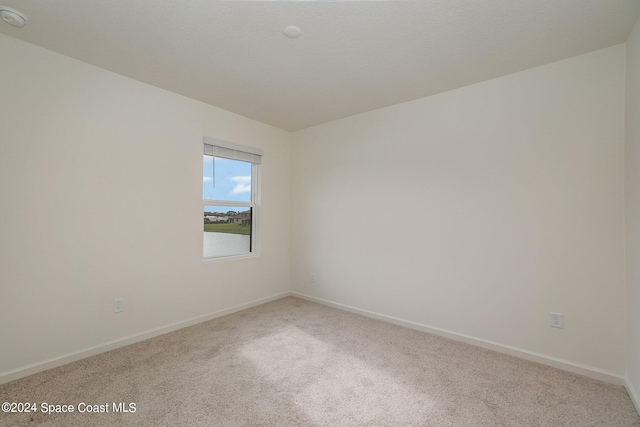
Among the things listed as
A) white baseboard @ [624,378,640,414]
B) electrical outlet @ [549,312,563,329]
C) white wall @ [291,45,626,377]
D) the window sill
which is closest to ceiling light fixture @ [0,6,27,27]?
the window sill

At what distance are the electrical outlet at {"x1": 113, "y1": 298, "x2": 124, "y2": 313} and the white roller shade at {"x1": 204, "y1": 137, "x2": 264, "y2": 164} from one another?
1695 millimetres

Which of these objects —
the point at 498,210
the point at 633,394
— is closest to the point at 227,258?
the point at 498,210

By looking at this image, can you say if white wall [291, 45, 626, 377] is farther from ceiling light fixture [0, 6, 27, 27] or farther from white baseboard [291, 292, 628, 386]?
ceiling light fixture [0, 6, 27, 27]

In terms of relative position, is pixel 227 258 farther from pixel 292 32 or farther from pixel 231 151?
pixel 292 32

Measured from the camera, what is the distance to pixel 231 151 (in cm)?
353

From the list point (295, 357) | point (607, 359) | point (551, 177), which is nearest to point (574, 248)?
point (551, 177)

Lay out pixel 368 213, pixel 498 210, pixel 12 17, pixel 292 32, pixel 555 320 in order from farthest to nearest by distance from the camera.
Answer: pixel 368 213 < pixel 498 210 < pixel 555 320 < pixel 292 32 < pixel 12 17

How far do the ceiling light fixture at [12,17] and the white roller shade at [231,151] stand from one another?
61.7 inches

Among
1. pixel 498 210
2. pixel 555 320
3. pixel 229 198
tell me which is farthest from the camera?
pixel 229 198

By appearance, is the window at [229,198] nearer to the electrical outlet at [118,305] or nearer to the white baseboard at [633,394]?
the electrical outlet at [118,305]

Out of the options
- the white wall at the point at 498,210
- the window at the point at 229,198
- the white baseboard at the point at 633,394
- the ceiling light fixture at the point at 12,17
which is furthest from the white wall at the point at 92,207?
the white baseboard at the point at 633,394

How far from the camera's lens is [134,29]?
6.44ft

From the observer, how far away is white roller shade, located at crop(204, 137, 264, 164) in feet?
10.9

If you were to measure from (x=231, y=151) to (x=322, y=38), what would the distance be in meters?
1.90
